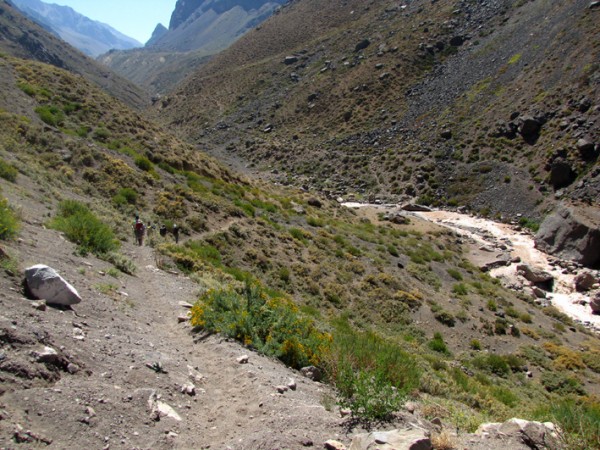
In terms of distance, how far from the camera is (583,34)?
4975cm

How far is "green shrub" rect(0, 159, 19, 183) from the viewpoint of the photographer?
49.5ft

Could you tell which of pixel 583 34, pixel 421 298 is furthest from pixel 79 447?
pixel 583 34

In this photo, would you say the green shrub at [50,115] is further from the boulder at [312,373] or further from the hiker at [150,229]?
the boulder at [312,373]

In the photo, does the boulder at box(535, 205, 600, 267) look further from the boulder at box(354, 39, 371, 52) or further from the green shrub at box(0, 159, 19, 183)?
the boulder at box(354, 39, 371, 52)

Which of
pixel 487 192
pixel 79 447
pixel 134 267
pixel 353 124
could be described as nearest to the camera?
pixel 79 447

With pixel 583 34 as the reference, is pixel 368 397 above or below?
below

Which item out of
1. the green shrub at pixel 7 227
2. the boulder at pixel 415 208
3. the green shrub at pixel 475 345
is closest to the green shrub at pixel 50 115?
the green shrub at pixel 7 227

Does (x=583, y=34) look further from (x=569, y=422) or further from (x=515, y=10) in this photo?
(x=569, y=422)

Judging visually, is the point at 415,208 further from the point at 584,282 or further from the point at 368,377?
the point at 368,377

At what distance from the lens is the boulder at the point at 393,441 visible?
446cm

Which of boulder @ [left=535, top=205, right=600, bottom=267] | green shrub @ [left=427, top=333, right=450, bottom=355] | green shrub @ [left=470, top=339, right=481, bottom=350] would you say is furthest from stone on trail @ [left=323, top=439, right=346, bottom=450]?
boulder @ [left=535, top=205, right=600, bottom=267]

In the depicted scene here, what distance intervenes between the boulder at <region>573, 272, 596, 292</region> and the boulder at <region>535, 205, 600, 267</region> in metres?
3.09

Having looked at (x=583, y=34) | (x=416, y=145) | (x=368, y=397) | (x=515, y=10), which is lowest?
(x=368, y=397)

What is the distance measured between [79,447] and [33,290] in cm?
366
